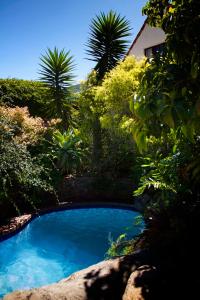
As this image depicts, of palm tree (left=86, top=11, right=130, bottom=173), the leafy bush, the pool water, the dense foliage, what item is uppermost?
palm tree (left=86, top=11, right=130, bottom=173)

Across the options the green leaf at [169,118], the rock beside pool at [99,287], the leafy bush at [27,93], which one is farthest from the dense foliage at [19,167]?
the green leaf at [169,118]

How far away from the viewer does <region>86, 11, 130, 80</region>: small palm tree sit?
16812mm

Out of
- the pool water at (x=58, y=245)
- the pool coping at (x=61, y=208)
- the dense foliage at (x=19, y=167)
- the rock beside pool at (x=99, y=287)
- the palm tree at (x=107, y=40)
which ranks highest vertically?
the palm tree at (x=107, y=40)

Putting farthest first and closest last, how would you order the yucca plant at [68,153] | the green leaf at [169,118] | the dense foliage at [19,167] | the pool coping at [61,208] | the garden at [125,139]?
1. the yucca plant at [68,153]
2. the pool coping at [61,208]
3. the dense foliage at [19,167]
4. the garden at [125,139]
5. the green leaf at [169,118]

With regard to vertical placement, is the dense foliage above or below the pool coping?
above

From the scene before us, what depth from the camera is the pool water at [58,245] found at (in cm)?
683

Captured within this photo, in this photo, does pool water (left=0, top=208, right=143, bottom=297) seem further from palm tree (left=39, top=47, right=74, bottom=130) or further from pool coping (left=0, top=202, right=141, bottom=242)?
palm tree (left=39, top=47, right=74, bottom=130)

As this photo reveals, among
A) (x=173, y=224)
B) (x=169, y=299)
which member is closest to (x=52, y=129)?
(x=173, y=224)

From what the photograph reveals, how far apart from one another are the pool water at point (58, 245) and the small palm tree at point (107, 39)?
370 inches

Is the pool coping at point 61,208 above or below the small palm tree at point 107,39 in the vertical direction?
below

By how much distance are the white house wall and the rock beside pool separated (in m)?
16.9

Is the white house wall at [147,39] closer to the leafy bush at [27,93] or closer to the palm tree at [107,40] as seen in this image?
the palm tree at [107,40]

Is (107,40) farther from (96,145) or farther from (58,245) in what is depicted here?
(58,245)

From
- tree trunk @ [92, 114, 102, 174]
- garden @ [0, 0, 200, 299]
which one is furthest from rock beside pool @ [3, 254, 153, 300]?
tree trunk @ [92, 114, 102, 174]
